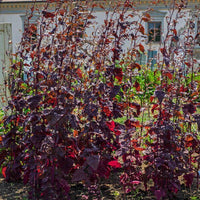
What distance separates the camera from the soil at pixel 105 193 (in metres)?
2.67

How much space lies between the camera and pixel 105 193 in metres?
2.75

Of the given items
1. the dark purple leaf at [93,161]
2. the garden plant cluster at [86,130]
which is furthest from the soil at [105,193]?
the dark purple leaf at [93,161]

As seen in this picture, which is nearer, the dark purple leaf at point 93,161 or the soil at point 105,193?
the dark purple leaf at point 93,161

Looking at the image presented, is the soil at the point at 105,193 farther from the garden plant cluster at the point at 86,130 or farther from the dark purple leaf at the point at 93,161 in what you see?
the dark purple leaf at the point at 93,161

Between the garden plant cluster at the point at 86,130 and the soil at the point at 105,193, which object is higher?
the garden plant cluster at the point at 86,130

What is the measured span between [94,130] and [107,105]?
0.82 feet

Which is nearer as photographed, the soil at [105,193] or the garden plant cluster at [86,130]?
the garden plant cluster at [86,130]

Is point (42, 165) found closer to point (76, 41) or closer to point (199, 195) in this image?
point (76, 41)

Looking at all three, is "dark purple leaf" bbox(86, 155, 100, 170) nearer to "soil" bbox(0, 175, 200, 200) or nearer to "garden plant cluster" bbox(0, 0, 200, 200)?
"garden plant cluster" bbox(0, 0, 200, 200)

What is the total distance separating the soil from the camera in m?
2.67

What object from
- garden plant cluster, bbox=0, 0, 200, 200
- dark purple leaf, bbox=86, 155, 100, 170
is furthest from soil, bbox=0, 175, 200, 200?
dark purple leaf, bbox=86, 155, 100, 170

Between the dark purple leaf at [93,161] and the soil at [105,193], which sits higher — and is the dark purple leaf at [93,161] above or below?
above

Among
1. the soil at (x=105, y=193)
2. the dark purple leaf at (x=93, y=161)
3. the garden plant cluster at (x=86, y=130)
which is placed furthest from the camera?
the soil at (x=105, y=193)

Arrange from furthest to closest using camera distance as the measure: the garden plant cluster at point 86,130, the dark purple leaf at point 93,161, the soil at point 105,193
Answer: the soil at point 105,193, the garden plant cluster at point 86,130, the dark purple leaf at point 93,161
